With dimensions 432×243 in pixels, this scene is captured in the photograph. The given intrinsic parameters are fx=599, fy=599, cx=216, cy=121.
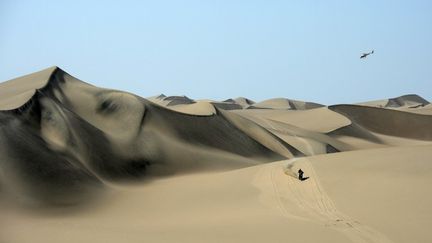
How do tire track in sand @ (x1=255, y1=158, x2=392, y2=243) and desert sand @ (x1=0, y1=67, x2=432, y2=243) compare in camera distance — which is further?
desert sand @ (x1=0, y1=67, x2=432, y2=243)

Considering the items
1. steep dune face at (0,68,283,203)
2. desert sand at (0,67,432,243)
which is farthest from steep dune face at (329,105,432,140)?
steep dune face at (0,68,283,203)

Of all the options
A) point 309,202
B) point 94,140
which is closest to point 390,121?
point 94,140

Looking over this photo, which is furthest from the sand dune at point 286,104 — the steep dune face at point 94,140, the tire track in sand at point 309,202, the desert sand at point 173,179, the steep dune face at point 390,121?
the tire track in sand at point 309,202

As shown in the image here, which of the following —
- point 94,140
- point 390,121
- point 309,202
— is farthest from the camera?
point 390,121

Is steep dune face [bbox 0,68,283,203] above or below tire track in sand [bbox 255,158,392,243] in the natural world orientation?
above

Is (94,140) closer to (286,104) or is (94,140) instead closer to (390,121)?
(390,121)

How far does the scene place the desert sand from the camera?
11.2m

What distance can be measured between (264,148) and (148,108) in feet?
19.0

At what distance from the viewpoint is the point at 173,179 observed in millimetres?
20469

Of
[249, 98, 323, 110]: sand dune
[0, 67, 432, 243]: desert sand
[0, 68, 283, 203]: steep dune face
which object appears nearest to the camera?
[0, 67, 432, 243]: desert sand

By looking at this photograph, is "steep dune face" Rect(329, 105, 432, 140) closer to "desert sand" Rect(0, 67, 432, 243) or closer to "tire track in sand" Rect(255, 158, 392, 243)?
"desert sand" Rect(0, 67, 432, 243)

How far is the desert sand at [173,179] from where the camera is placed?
36.9ft

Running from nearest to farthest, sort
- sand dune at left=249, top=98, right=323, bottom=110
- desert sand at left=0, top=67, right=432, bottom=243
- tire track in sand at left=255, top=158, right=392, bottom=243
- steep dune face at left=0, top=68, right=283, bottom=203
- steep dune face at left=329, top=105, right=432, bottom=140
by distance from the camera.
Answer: tire track in sand at left=255, top=158, right=392, bottom=243 < desert sand at left=0, top=67, right=432, bottom=243 < steep dune face at left=0, top=68, right=283, bottom=203 < steep dune face at left=329, top=105, right=432, bottom=140 < sand dune at left=249, top=98, right=323, bottom=110

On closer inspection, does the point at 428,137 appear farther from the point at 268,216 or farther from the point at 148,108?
the point at 268,216
